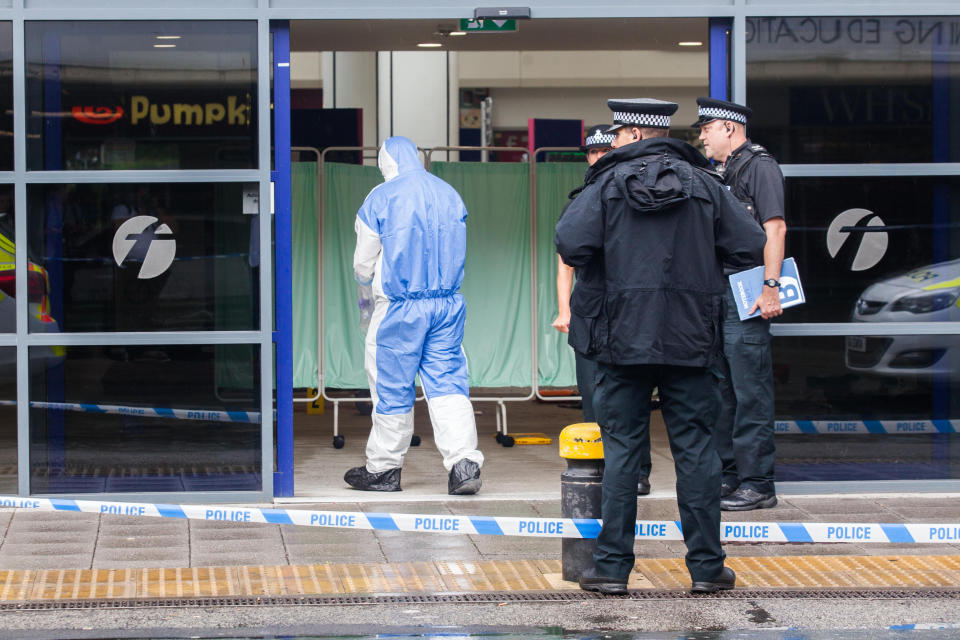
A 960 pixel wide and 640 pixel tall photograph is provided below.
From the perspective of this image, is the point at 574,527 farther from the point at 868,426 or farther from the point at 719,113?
the point at 868,426

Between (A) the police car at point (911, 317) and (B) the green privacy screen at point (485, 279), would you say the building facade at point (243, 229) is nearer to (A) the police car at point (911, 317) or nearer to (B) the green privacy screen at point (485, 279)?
(A) the police car at point (911, 317)

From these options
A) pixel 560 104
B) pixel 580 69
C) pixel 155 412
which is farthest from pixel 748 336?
pixel 560 104

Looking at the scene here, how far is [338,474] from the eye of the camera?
800 cm

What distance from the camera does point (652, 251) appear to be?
5160mm

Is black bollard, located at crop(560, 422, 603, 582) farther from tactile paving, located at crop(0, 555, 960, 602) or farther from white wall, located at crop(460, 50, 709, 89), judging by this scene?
white wall, located at crop(460, 50, 709, 89)

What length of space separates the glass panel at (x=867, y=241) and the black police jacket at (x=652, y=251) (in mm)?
2038

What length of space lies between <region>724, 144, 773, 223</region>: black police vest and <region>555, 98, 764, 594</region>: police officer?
4.55 feet

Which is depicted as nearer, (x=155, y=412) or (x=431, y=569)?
(x=431, y=569)

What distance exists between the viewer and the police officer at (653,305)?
516cm

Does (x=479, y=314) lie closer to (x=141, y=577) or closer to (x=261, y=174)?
(x=261, y=174)

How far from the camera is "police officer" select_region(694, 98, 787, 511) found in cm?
673

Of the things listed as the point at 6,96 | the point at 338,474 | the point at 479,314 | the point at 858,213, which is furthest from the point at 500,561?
the point at 479,314

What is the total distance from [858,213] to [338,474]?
3.22 metres

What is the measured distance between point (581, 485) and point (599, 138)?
7.90ft
